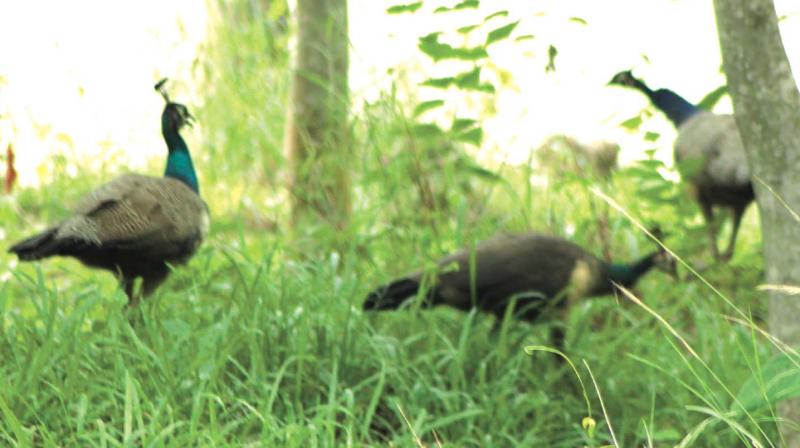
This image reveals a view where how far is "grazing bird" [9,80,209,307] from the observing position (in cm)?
439

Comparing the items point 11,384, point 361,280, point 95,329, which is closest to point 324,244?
point 361,280

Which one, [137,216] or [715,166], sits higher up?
[137,216]

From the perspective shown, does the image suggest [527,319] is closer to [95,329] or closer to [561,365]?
[561,365]

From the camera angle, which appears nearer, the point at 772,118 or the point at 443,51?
the point at 772,118

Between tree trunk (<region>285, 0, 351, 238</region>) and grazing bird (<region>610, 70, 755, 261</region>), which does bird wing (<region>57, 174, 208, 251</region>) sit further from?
grazing bird (<region>610, 70, 755, 261</region>)

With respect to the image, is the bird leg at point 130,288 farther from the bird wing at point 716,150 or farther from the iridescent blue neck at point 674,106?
the iridescent blue neck at point 674,106

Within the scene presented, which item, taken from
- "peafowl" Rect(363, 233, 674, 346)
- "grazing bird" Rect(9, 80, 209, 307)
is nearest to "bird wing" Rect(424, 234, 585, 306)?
"peafowl" Rect(363, 233, 674, 346)

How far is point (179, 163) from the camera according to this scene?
5332mm

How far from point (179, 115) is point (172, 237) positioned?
95 centimetres

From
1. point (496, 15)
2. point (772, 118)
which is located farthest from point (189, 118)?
point (772, 118)

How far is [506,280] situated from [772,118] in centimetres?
120

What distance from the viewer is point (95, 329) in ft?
14.2

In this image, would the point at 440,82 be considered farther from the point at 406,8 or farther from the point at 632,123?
the point at 632,123

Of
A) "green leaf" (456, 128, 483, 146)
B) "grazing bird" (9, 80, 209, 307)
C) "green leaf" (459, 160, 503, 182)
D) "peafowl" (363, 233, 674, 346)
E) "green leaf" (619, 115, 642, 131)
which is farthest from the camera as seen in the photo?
"green leaf" (619, 115, 642, 131)
